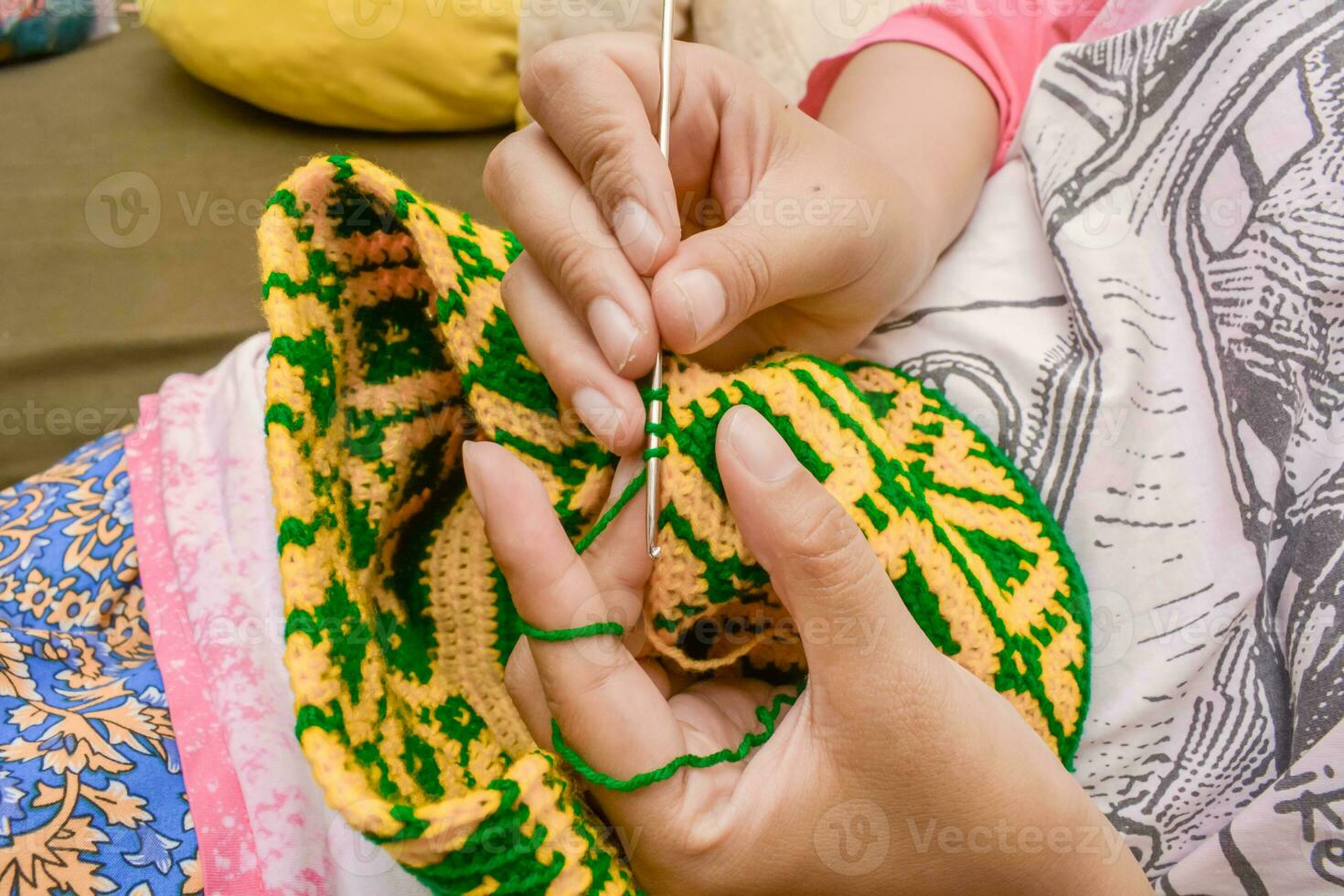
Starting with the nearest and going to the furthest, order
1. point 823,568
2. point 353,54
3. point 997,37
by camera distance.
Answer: point 823,568
point 997,37
point 353,54

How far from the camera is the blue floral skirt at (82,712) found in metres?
0.50

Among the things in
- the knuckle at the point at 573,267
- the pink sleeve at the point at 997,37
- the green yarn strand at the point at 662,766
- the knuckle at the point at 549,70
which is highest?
the pink sleeve at the point at 997,37

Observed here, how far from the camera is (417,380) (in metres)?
0.63

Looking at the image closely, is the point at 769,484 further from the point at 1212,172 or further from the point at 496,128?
the point at 496,128

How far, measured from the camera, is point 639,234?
0.55 m

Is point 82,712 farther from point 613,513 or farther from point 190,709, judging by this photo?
point 613,513

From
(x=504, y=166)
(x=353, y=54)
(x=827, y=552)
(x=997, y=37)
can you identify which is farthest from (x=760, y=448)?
(x=353, y=54)

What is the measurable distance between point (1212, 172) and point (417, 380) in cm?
60

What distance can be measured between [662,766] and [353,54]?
1.04m

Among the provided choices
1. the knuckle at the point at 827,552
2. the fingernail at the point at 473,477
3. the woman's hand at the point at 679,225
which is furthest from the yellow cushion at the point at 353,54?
the knuckle at the point at 827,552

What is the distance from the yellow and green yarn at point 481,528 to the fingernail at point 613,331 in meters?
0.04

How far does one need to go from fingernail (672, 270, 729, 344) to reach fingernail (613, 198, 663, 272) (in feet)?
0.11

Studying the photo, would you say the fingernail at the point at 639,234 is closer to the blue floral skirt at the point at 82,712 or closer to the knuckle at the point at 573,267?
the knuckle at the point at 573,267

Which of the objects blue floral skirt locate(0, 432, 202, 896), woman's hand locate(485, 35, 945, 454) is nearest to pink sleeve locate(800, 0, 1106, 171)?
woman's hand locate(485, 35, 945, 454)
